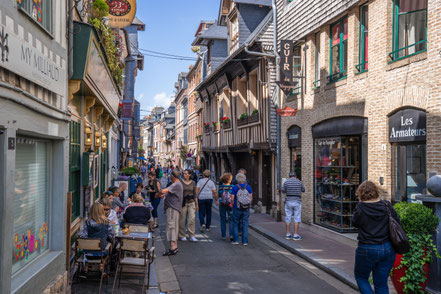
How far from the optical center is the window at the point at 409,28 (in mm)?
8422

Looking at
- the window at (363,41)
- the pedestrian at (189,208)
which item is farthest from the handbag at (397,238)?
the pedestrian at (189,208)

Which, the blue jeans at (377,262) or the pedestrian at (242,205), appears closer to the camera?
the blue jeans at (377,262)

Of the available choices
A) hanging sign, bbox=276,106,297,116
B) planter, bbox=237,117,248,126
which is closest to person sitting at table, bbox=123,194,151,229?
hanging sign, bbox=276,106,297,116

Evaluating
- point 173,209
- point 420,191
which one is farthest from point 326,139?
point 173,209

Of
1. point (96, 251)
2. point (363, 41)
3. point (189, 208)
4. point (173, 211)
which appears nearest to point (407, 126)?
point (363, 41)

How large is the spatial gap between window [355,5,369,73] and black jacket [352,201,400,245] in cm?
598

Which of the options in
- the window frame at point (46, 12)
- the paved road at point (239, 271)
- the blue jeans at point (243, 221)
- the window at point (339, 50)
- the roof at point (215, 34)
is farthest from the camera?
the roof at point (215, 34)

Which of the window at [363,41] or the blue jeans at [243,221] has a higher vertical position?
the window at [363,41]

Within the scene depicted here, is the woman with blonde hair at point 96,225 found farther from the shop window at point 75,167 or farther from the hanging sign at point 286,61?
the hanging sign at point 286,61

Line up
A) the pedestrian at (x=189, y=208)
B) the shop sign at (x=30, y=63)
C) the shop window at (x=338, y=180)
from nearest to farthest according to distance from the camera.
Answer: the shop sign at (x=30, y=63), the pedestrian at (x=189, y=208), the shop window at (x=338, y=180)

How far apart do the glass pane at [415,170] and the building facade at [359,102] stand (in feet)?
0.07

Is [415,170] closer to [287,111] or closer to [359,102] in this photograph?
[359,102]

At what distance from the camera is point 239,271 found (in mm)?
7875

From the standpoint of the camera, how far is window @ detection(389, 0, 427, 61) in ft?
27.6
